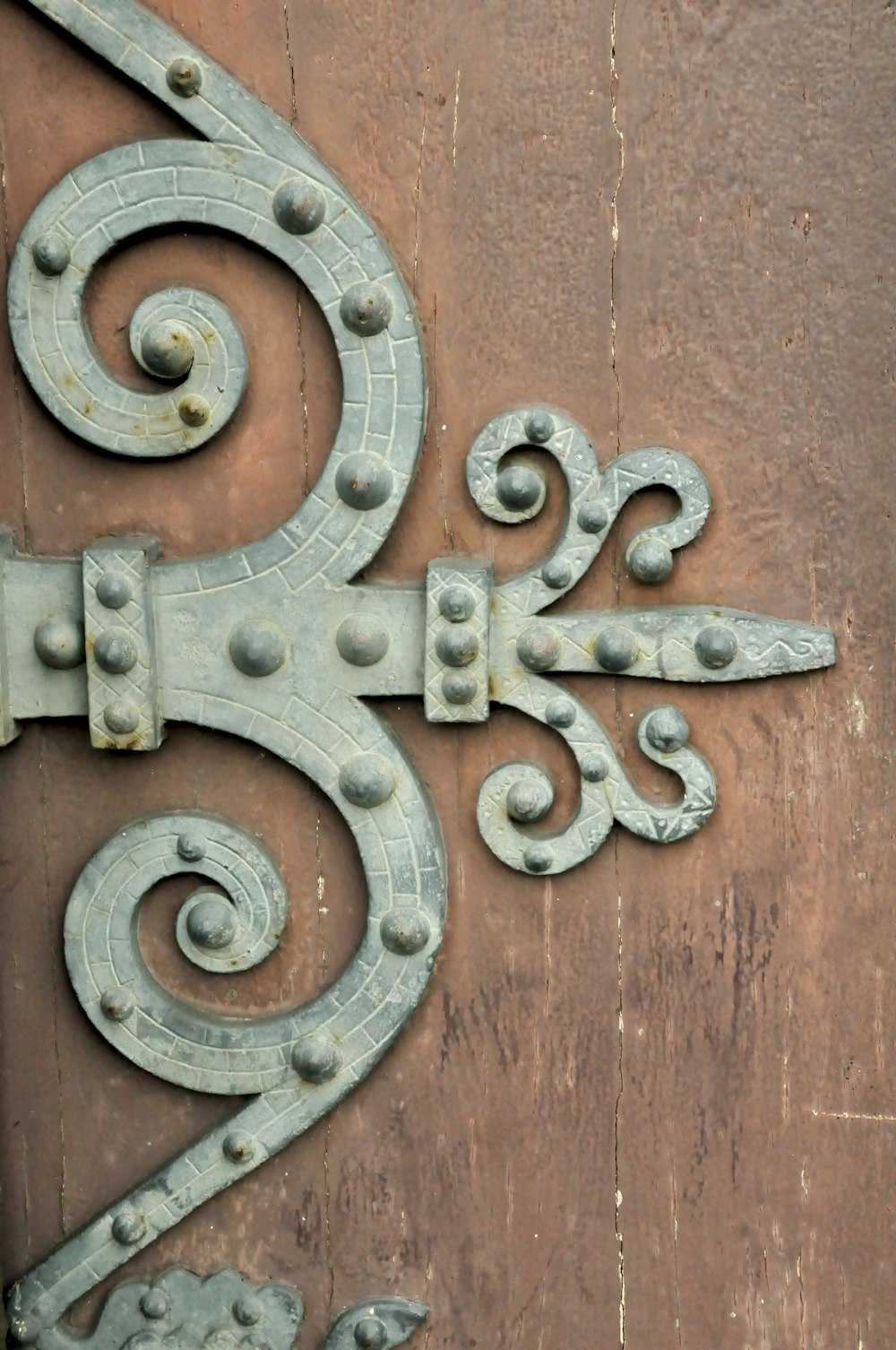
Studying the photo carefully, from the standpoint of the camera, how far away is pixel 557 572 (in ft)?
3.29

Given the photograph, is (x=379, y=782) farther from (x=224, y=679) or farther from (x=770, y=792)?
(x=770, y=792)

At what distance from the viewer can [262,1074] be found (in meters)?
1.08

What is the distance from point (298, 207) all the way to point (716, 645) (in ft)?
1.37

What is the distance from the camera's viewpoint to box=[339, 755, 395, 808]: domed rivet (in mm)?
1026

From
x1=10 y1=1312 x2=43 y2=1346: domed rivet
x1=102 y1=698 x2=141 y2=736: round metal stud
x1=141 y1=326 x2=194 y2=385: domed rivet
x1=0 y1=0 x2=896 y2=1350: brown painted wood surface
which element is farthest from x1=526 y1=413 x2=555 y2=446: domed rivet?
x1=10 y1=1312 x2=43 y2=1346: domed rivet

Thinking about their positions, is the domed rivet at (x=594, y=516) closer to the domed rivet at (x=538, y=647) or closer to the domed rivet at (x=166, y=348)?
the domed rivet at (x=538, y=647)

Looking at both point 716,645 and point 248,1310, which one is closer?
point 716,645

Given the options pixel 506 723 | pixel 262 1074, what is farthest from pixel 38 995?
pixel 506 723

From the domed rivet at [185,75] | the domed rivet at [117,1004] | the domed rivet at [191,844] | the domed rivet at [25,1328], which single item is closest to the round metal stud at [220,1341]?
the domed rivet at [25,1328]

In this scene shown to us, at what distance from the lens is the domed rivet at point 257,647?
101cm

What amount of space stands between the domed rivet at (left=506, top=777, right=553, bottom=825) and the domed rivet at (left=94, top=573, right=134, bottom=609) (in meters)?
0.31

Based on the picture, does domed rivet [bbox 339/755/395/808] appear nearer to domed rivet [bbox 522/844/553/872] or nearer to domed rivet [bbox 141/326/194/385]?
domed rivet [bbox 522/844/553/872]

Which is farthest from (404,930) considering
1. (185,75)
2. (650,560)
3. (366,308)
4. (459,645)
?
(185,75)

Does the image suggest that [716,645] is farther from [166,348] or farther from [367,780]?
[166,348]
